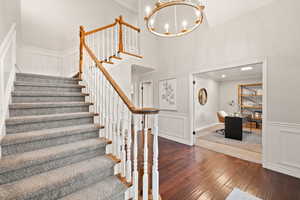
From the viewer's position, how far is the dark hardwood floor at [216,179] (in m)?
1.77

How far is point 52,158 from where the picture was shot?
1330 millimetres

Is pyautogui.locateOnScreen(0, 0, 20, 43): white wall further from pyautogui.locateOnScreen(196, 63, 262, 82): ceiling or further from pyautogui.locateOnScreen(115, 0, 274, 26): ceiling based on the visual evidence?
pyautogui.locateOnScreen(196, 63, 262, 82): ceiling

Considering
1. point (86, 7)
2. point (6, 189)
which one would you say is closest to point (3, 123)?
point (6, 189)

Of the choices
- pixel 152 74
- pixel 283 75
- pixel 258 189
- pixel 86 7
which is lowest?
pixel 258 189

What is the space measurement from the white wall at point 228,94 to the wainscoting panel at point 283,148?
434 centimetres

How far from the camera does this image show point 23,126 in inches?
62.1

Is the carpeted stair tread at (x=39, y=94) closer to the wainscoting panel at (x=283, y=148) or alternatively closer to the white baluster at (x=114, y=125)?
the white baluster at (x=114, y=125)

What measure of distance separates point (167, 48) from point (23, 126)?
4.01 meters

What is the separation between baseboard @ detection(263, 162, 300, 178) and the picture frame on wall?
2.40 metres

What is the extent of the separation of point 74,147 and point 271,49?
12.1 feet

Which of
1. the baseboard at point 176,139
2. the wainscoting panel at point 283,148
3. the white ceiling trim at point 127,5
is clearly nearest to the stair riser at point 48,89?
the baseboard at point 176,139

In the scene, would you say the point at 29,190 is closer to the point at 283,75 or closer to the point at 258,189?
the point at 258,189

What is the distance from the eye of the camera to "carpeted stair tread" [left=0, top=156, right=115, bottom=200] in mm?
1022

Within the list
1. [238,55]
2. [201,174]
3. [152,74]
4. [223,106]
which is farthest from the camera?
[223,106]
